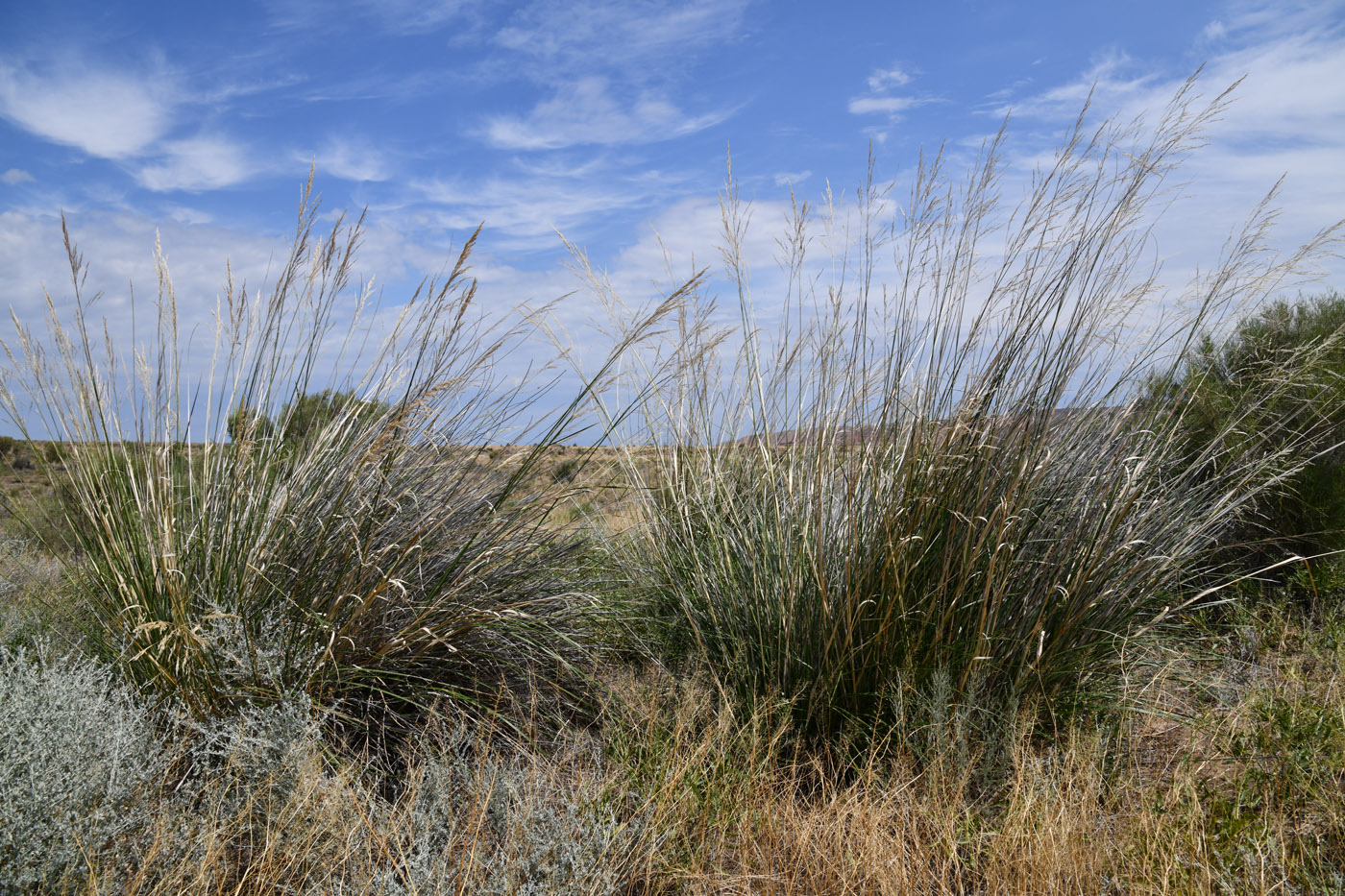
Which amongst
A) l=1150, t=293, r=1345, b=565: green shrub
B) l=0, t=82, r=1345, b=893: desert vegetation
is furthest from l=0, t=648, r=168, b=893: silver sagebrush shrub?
l=1150, t=293, r=1345, b=565: green shrub

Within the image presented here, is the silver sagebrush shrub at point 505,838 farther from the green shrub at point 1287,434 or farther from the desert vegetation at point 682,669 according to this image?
the green shrub at point 1287,434

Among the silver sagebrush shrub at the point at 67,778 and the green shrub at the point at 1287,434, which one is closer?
the silver sagebrush shrub at the point at 67,778

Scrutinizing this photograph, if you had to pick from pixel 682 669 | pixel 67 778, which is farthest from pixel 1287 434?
pixel 67 778

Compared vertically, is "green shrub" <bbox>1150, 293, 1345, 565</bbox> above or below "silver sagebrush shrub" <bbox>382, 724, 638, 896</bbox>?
above

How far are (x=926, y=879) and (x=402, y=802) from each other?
1.31 meters

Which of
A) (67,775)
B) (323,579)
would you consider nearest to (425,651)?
(323,579)

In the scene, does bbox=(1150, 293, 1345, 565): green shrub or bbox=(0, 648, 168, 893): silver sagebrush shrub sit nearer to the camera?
bbox=(0, 648, 168, 893): silver sagebrush shrub

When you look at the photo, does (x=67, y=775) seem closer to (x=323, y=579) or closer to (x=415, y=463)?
(x=323, y=579)

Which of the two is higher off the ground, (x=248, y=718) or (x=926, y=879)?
(x=248, y=718)

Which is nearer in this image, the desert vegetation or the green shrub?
the desert vegetation

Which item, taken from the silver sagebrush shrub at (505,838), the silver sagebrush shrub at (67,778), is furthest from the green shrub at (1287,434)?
the silver sagebrush shrub at (67,778)

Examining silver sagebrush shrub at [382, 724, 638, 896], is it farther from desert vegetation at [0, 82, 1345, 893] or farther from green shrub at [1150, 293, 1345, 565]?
green shrub at [1150, 293, 1345, 565]

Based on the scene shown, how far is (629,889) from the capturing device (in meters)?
1.83

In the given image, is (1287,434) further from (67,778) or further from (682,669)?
(67,778)
